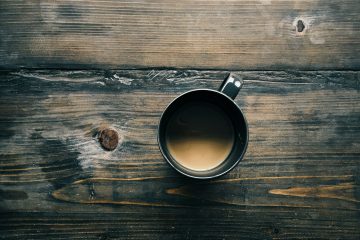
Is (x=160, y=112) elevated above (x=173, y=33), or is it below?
below

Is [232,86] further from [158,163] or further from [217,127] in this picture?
[158,163]

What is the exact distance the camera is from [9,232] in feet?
2.95

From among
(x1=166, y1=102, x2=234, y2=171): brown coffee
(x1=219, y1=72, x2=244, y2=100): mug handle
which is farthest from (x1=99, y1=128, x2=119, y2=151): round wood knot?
(x1=219, y1=72, x2=244, y2=100): mug handle

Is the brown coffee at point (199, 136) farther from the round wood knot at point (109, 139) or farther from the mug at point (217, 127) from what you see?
the round wood knot at point (109, 139)

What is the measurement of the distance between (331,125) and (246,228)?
0.93 feet

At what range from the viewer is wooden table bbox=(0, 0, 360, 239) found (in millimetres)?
890

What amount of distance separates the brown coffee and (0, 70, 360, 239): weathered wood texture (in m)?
0.04

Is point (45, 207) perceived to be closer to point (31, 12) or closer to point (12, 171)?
point (12, 171)

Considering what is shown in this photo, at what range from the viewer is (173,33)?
2.93 ft

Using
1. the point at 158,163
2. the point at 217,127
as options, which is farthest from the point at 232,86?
the point at 158,163

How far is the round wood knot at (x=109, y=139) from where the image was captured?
35.2 inches

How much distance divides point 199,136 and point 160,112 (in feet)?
0.31

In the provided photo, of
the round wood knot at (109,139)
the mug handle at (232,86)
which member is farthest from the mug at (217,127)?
the round wood knot at (109,139)

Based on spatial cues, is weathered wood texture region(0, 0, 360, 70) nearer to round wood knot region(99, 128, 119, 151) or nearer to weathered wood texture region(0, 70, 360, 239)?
weathered wood texture region(0, 70, 360, 239)
